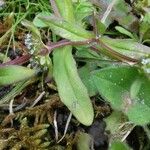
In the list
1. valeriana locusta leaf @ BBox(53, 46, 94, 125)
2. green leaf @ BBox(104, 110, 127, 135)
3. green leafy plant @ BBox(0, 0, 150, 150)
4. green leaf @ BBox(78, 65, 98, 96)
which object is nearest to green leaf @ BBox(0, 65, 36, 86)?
green leafy plant @ BBox(0, 0, 150, 150)

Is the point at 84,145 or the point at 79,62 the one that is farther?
the point at 79,62

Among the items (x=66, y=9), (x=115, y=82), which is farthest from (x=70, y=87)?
(x=66, y=9)

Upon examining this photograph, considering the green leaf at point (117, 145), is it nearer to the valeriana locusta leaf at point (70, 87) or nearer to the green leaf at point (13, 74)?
the valeriana locusta leaf at point (70, 87)

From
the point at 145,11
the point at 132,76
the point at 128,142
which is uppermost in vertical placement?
the point at 145,11

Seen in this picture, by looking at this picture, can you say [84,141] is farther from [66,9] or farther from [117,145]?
[66,9]

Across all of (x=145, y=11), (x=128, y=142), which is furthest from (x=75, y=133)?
(x=145, y=11)

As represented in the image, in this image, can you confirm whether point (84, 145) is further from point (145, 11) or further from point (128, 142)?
point (145, 11)

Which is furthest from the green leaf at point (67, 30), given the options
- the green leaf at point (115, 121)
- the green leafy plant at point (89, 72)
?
the green leaf at point (115, 121)
